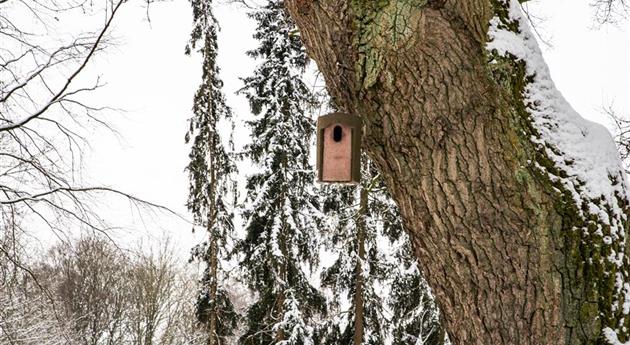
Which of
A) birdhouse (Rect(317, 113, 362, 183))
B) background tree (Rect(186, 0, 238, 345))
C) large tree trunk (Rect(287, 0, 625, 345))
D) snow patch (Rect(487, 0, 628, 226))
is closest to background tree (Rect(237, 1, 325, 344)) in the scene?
background tree (Rect(186, 0, 238, 345))

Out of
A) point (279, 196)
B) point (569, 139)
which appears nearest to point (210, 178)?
point (279, 196)

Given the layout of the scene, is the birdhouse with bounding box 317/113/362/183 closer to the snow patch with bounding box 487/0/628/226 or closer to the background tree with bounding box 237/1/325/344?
the snow patch with bounding box 487/0/628/226

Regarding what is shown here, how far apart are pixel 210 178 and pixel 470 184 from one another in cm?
1041

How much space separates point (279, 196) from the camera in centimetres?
1065

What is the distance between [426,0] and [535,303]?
113cm

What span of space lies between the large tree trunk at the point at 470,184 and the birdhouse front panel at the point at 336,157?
353mm

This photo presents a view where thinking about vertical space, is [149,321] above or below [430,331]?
below

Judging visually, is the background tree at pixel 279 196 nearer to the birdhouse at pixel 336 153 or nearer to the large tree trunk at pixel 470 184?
the birdhouse at pixel 336 153

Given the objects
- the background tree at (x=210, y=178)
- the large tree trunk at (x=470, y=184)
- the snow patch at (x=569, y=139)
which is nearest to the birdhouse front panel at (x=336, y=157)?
the large tree trunk at (x=470, y=184)

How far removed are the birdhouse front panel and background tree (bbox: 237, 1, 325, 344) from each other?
7.97 metres

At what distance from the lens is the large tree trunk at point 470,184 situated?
1891mm

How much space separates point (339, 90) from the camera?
2146mm

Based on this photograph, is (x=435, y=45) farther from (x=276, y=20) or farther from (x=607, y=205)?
(x=276, y=20)

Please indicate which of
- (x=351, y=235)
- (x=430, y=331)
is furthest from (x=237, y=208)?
(x=430, y=331)
